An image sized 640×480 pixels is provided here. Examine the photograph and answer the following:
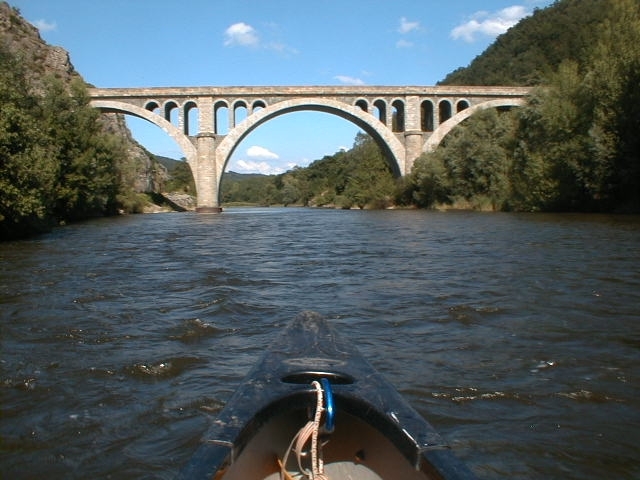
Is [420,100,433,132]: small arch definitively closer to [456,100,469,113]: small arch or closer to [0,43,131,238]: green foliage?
[456,100,469,113]: small arch

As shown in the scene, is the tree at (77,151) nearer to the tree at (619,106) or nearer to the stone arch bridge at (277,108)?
the stone arch bridge at (277,108)

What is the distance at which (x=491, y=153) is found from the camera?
26312 millimetres

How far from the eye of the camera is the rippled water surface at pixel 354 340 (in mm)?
2537

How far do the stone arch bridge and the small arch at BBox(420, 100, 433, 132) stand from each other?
0.11 meters

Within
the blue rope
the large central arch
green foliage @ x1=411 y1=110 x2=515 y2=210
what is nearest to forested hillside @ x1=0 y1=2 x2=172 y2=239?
the large central arch

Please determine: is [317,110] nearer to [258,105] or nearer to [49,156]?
[258,105]

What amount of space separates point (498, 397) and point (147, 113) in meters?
37.5

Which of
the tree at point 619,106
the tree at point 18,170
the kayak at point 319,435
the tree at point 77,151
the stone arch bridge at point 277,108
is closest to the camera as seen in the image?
the kayak at point 319,435

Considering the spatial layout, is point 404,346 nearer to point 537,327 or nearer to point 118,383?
point 537,327

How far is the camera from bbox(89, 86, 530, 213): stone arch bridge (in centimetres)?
3716

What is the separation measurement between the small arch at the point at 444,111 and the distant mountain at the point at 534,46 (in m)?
20.6

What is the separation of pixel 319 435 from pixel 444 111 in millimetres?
41188

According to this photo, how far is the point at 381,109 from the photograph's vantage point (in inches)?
1564

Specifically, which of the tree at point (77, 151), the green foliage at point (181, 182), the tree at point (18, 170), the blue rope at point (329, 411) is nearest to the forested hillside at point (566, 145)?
the tree at point (18, 170)
